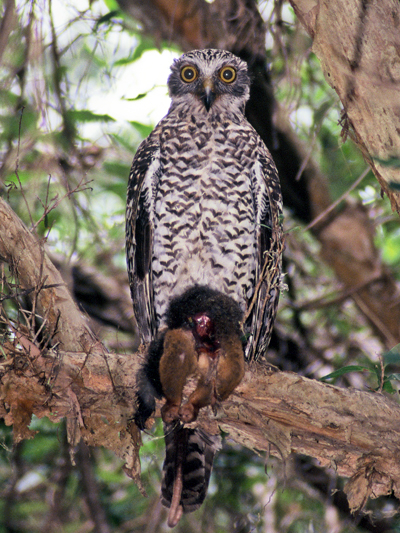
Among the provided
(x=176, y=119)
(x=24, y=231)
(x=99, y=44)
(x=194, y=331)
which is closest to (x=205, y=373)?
(x=194, y=331)

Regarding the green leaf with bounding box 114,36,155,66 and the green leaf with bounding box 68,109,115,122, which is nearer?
the green leaf with bounding box 68,109,115,122

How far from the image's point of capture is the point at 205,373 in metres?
2.12

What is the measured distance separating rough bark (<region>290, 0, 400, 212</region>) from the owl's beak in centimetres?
121

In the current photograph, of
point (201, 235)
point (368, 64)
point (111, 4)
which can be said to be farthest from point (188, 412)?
point (111, 4)

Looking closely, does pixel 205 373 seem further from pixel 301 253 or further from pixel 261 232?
pixel 301 253

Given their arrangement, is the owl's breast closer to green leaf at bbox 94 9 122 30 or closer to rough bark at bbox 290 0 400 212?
rough bark at bbox 290 0 400 212

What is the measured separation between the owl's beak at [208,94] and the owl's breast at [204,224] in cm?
30

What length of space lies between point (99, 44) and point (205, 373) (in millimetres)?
2394

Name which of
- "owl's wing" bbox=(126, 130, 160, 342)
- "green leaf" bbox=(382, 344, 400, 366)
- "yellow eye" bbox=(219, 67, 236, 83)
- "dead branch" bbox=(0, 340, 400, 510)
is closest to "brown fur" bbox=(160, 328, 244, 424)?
"dead branch" bbox=(0, 340, 400, 510)

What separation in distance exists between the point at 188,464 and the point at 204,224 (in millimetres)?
1145

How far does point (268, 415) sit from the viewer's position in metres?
2.19

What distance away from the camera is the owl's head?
3.34 m

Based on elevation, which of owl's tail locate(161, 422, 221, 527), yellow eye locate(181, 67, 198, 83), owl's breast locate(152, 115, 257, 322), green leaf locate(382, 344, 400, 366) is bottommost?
owl's tail locate(161, 422, 221, 527)

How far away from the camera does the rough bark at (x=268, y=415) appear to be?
6.87 feet
